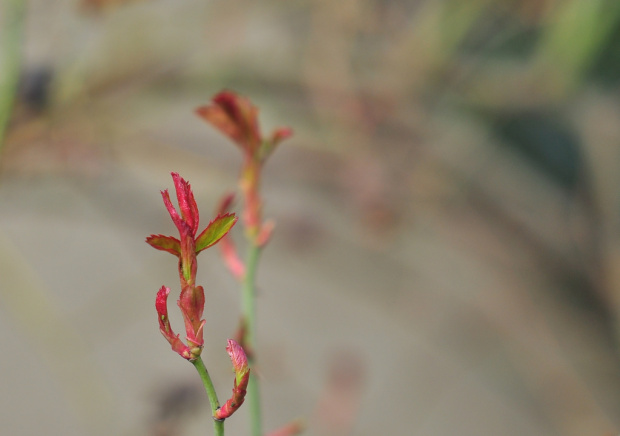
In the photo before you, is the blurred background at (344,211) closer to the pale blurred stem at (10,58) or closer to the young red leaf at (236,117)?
the pale blurred stem at (10,58)

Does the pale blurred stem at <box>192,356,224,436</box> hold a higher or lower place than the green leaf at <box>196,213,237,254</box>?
lower

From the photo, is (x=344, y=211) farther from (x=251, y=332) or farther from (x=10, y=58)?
(x=251, y=332)

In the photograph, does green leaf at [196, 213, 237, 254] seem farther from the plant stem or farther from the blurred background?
the blurred background

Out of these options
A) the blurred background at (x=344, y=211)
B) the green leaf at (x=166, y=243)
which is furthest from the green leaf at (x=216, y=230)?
the blurred background at (x=344, y=211)

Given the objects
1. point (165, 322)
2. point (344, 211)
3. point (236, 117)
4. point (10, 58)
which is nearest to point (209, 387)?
point (165, 322)

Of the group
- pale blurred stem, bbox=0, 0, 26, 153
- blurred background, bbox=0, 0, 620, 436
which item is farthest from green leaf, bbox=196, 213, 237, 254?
blurred background, bbox=0, 0, 620, 436

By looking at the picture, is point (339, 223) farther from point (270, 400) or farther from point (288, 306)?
point (270, 400)

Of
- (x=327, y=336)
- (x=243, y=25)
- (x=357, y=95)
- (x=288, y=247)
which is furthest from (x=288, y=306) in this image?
(x=243, y=25)
